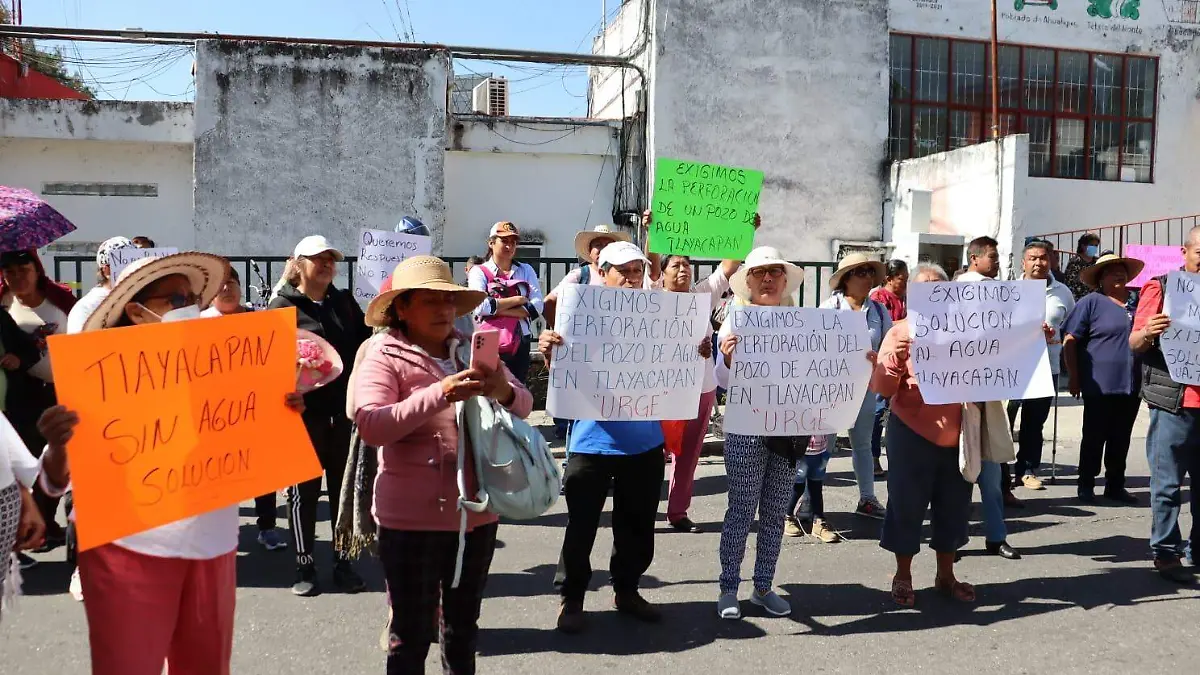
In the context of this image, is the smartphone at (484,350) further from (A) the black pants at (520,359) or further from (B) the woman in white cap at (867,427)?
(A) the black pants at (520,359)

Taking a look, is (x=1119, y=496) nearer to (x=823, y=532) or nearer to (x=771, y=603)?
(x=823, y=532)

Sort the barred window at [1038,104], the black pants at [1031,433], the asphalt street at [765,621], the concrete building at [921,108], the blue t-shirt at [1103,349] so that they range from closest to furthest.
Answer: the asphalt street at [765,621] → the blue t-shirt at [1103,349] → the black pants at [1031,433] → the concrete building at [921,108] → the barred window at [1038,104]

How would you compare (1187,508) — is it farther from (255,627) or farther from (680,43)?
(680,43)

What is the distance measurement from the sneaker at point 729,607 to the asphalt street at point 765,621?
0.04m

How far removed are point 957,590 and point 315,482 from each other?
3.65m

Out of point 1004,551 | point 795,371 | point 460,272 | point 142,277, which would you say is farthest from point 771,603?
point 460,272

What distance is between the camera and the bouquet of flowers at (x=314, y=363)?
3.87 meters

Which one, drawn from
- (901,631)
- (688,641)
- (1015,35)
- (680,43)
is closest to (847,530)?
(901,631)

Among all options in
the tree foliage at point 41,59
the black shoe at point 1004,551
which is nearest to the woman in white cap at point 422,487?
the black shoe at point 1004,551

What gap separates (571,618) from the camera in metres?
4.76

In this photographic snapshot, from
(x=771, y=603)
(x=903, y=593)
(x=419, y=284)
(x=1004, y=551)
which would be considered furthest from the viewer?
(x=1004, y=551)

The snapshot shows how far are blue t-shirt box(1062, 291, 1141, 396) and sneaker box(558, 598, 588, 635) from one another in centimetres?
518

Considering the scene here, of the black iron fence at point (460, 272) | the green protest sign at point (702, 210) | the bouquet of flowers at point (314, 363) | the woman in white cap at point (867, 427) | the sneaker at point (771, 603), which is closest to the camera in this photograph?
the bouquet of flowers at point (314, 363)

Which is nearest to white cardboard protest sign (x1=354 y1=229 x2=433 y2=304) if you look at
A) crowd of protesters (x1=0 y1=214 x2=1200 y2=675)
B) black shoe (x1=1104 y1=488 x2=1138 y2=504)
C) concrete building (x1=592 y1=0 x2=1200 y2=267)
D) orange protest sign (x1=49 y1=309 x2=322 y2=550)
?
crowd of protesters (x1=0 y1=214 x2=1200 y2=675)
